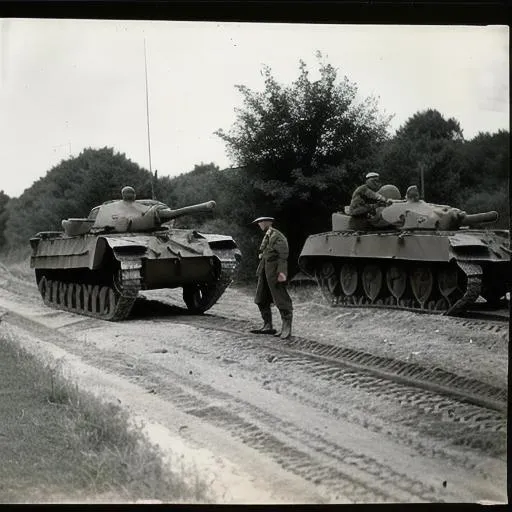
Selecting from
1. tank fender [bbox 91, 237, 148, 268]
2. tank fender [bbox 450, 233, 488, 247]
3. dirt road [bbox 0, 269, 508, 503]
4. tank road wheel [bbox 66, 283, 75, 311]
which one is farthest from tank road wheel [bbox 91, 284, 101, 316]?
tank fender [bbox 450, 233, 488, 247]

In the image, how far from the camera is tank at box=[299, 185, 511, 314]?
11086 mm

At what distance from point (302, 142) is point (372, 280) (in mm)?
5416

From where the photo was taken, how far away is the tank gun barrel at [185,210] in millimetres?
9695

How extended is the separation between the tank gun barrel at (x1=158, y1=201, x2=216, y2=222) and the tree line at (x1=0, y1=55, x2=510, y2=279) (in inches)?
4.0

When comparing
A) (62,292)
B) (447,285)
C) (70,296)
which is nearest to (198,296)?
(70,296)

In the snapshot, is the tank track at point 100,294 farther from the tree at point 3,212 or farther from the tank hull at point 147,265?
the tree at point 3,212

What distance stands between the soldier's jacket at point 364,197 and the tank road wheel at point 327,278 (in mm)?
3424

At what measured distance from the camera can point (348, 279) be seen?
14.3 meters

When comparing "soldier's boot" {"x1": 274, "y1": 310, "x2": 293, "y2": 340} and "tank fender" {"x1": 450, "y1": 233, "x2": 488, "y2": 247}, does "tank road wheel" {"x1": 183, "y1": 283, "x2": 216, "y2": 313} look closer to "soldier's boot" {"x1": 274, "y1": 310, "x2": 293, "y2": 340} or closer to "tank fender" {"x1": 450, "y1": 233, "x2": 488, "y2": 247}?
"soldier's boot" {"x1": 274, "y1": 310, "x2": 293, "y2": 340}

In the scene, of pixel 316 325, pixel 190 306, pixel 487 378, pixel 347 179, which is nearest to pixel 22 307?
pixel 190 306

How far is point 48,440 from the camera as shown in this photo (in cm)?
611

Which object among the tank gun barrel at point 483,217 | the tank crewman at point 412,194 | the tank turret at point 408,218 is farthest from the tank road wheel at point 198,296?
the tank gun barrel at point 483,217

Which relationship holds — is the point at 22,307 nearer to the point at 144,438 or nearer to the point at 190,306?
the point at 190,306

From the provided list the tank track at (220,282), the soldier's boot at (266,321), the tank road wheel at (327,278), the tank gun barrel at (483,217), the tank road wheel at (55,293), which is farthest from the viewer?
the tank road wheel at (327,278)
